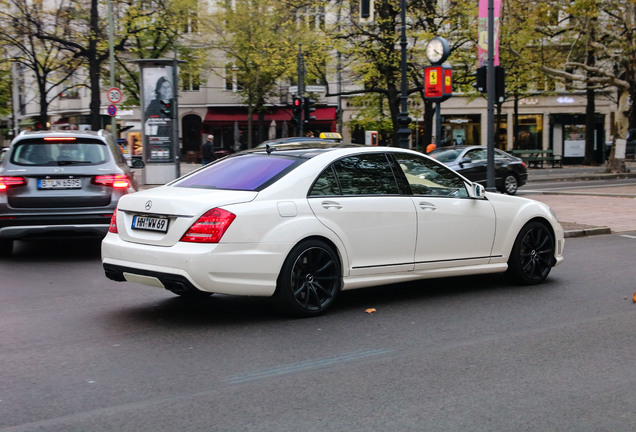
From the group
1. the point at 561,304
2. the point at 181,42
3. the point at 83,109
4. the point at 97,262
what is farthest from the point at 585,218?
the point at 83,109

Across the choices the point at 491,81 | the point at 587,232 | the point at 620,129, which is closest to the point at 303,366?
the point at 587,232

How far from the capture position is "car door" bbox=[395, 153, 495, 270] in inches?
287

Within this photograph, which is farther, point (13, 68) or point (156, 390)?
point (13, 68)

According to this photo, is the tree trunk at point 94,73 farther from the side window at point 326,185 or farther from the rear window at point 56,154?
the side window at point 326,185

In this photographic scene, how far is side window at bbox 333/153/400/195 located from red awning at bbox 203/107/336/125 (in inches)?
1907

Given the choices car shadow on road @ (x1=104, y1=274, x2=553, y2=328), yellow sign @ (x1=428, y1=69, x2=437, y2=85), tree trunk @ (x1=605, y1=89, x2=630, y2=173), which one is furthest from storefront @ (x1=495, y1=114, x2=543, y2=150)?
car shadow on road @ (x1=104, y1=274, x2=553, y2=328)

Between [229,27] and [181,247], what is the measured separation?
40.3 metres

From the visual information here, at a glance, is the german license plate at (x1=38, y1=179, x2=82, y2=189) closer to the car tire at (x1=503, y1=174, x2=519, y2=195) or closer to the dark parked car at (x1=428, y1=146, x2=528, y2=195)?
the dark parked car at (x1=428, y1=146, x2=528, y2=195)

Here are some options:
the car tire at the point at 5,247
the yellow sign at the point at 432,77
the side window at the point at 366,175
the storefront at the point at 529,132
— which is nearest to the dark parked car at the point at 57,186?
the car tire at the point at 5,247

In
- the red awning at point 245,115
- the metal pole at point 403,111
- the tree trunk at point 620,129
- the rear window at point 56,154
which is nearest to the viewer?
the rear window at point 56,154

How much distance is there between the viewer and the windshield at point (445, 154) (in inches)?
890

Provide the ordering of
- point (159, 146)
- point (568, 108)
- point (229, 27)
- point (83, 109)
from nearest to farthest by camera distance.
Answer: point (159, 146) < point (229, 27) < point (568, 108) < point (83, 109)

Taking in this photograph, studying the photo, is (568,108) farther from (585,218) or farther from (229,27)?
(585,218)

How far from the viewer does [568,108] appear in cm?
5372
